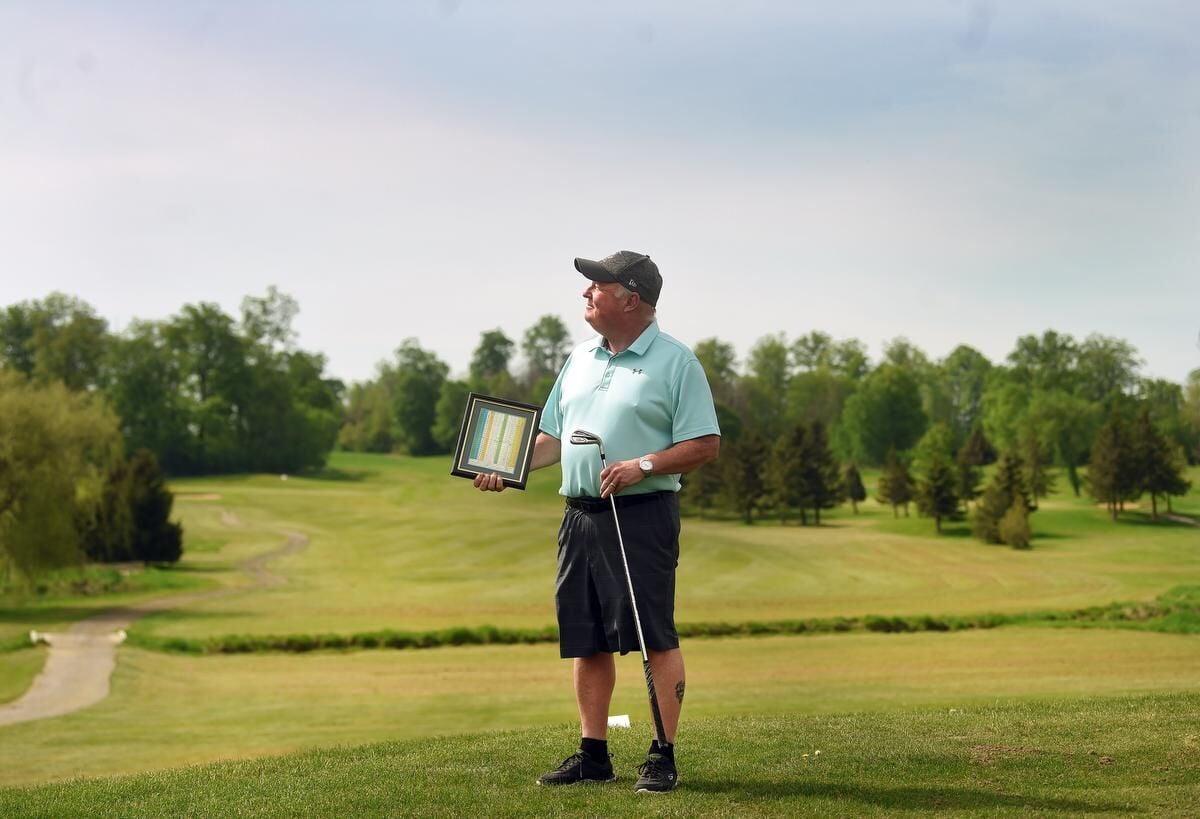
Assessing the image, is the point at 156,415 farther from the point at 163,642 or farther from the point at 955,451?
the point at 163,642

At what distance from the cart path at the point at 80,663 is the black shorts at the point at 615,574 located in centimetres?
2269

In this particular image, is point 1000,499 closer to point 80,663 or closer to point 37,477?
point 37,477

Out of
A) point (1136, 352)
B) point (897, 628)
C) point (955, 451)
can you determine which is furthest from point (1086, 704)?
point (955, 451)

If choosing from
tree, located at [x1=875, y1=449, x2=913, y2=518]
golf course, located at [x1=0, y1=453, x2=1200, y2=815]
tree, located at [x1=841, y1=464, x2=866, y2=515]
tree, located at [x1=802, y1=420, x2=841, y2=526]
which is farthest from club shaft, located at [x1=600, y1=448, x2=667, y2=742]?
tree, located at [x1=841, y1=464, x2=866, y2=515]

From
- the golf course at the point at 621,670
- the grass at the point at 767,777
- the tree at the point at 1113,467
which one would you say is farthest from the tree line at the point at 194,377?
the grass at the point at 767,777

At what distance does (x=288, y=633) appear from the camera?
41.5 m

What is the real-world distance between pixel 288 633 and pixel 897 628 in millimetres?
18165

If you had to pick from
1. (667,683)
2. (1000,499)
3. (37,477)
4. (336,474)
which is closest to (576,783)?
(667,683)

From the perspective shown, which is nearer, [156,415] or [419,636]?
[419,636]

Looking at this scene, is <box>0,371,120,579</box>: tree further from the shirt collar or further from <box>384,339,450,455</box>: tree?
<box>384,339,450,455</box>: tree

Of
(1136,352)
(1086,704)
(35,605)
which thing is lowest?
(35,605)

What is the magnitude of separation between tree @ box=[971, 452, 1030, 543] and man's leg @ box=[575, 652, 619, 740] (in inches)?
2739

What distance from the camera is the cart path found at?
2859cm

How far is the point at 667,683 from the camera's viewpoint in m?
6.84
